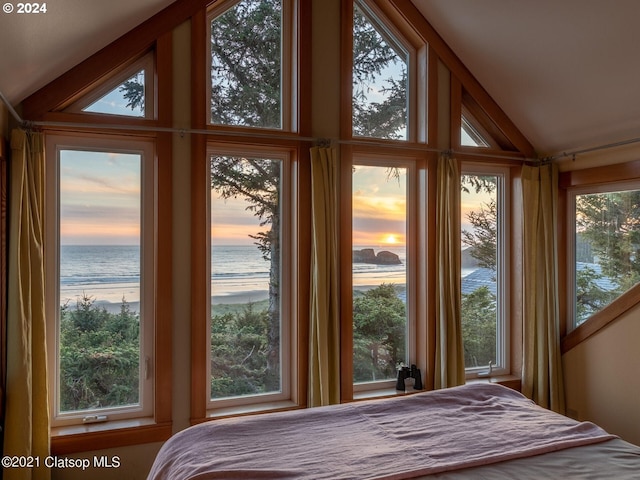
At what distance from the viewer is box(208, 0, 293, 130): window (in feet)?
9.72

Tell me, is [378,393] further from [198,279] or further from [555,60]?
[555,60]

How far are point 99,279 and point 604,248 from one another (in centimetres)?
337

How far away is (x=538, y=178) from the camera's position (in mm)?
3604

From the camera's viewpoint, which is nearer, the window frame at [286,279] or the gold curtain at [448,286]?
the window frame at [286,279]

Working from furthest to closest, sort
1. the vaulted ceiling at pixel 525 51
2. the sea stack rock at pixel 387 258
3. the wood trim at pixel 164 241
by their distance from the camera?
1. the sea stack rock at pixel 387 258
2. the wood trim at pixel 164 241
3. the vaulted ceiling at pixel 525 51

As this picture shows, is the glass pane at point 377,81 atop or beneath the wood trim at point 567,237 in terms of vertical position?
atop

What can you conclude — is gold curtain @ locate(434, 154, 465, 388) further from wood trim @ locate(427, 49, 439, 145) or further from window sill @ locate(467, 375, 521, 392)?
window sill @ locate(467, 375, 521, 392)

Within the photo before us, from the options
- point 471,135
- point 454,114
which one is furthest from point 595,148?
point 454,114

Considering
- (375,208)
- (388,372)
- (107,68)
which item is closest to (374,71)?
(375,208)

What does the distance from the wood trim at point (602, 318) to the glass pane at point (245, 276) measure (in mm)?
2148

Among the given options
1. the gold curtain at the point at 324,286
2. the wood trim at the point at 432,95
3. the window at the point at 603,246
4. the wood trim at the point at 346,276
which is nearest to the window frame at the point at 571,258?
the window at the point at 603,246

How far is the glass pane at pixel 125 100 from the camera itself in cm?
271

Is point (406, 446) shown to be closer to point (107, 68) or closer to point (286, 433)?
point (286, 433)

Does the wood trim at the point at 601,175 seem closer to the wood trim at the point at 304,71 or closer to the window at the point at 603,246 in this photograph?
the window at the point at 603,246
